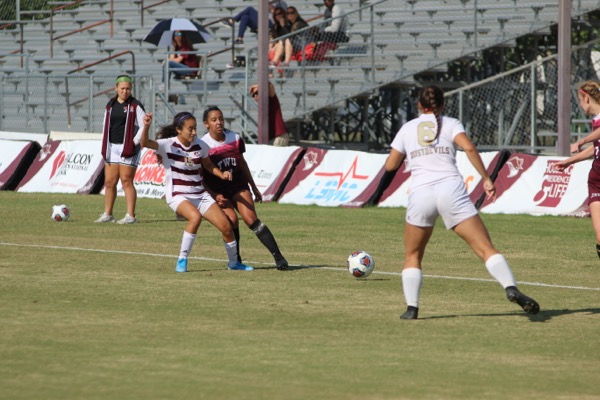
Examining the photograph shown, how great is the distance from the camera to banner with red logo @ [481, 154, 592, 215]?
67.6 ft

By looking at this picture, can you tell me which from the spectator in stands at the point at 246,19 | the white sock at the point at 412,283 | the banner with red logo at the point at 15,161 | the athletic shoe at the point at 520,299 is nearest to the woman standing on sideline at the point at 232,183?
the white sock at the point at 412,283

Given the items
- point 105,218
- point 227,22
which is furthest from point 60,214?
point 227,22

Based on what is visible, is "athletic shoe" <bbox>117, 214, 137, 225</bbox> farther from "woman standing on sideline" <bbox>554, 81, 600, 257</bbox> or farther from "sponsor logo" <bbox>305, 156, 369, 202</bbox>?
"woman standing on sideline" <bbox>554, 81, 600, 257</bbox>

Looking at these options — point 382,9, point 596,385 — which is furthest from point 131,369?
point 382,9

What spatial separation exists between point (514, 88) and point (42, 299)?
62.7 feet

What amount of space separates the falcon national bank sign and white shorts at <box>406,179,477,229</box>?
12.5 metres

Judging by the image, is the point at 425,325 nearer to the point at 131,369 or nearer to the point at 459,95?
the point at 131,369

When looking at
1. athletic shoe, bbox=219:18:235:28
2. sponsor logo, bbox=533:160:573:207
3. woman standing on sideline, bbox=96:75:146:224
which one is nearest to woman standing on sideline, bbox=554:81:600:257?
sponsor logo, bbox=533:160:573:207

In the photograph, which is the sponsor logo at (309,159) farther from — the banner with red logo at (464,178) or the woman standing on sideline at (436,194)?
the woman standing on sideline at (436,194)

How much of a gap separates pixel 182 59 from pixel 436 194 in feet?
74.7

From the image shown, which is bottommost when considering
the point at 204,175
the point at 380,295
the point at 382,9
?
the point at 380,295

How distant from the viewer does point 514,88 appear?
94.0 feet

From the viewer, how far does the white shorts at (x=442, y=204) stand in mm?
10039

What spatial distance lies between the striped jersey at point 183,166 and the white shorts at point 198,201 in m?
0.03
